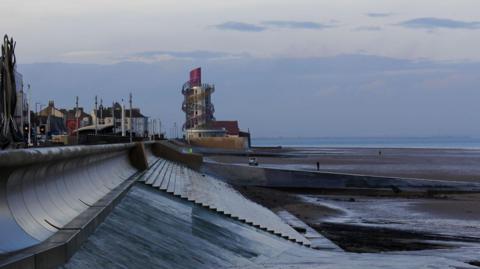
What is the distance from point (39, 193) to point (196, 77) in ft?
490

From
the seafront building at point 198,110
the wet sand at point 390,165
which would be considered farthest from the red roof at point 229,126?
the wet sand at point 390,165

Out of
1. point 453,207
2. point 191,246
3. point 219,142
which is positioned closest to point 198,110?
point 219,142

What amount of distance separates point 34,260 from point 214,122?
518 ft

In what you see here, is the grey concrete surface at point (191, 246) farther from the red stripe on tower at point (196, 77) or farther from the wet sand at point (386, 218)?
the red stripe on tower at point (196, 77)

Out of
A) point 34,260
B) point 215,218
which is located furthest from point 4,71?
point 34,260

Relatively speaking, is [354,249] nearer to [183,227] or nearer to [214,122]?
[183,227]

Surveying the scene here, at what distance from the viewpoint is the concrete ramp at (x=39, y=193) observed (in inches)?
220

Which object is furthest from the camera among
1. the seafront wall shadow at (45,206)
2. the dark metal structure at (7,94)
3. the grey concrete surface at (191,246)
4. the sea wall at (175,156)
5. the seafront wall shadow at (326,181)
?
the seafront wall shadow at (326,181)

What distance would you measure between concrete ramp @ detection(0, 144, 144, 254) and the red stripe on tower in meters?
145

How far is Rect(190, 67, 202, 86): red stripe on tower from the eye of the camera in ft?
510

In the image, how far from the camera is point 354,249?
17.4 meters

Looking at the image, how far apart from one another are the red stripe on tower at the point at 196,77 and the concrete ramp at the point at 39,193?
145m

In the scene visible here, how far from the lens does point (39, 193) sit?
695 cm

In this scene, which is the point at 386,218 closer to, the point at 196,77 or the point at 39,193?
the point at 39,193
